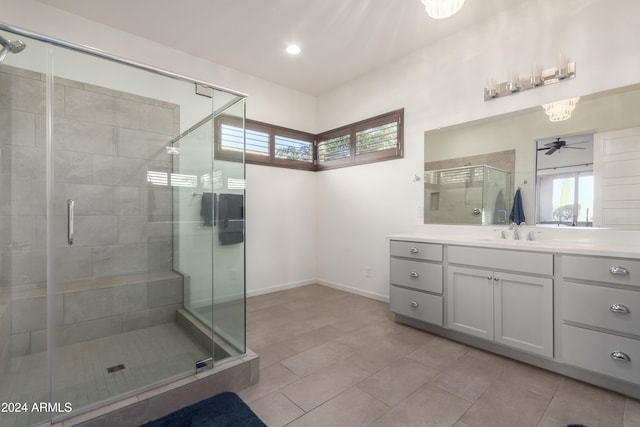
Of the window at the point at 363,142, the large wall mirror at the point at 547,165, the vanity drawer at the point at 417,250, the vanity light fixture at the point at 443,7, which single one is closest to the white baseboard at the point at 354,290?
the vanity drawer at the point at 417,250

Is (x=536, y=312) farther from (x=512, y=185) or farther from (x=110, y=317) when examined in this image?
(x=110, y=317)

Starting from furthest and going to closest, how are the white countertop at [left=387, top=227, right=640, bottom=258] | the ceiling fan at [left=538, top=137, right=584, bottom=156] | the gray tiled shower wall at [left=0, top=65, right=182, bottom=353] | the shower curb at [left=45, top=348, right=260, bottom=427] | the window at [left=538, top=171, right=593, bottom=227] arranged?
the ceiling fan at [left=538, top=137, right=584, bottom=156]
the window at [left=538, top=171, right=593, bottom=227]
the gray tiled shower wall at [left=0, top=65, right=182, bottom=353]
the white countertop at [left=387, top=227, right=640, bottom=258]
the shower curb at [left=45, top=348, right=260, bottom=427]

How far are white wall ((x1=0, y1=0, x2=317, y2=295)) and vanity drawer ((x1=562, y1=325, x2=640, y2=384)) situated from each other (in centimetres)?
304

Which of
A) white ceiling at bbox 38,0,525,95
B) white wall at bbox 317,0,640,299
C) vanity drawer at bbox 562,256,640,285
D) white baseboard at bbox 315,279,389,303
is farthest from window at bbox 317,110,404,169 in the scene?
vanity drawer at bbox 562,256,640,285

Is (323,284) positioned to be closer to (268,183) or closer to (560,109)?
(268,183)

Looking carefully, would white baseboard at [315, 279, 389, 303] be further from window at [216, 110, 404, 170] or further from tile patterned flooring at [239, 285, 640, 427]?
window at [216, 110, 404, 170]

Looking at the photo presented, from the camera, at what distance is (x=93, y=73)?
1.77 meters

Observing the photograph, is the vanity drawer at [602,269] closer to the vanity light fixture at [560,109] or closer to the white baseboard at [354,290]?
the vanity light fixture at [560,109]

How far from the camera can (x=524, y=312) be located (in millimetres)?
1992

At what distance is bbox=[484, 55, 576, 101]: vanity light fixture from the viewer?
2207mm

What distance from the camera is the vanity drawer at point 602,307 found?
5.31 ft

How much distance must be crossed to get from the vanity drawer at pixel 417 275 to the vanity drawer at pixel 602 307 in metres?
0.84

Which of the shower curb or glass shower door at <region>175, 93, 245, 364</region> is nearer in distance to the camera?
the shower curb

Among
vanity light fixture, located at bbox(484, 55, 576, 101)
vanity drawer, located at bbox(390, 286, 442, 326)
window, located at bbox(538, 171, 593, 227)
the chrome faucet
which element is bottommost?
vanity drawer, located at bbox(390, 286, 442, 326)
